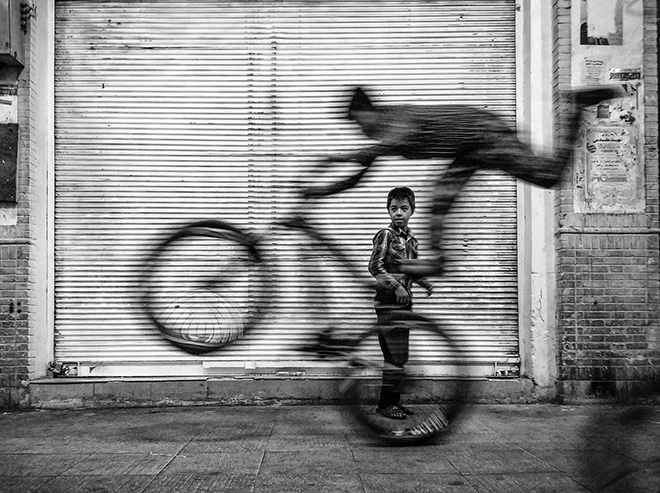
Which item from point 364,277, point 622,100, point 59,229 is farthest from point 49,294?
point 622,100

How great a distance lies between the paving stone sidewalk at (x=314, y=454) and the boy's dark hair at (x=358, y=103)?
290 cm

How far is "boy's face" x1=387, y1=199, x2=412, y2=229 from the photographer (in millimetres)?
5289

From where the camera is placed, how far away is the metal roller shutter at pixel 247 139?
6.88 meters

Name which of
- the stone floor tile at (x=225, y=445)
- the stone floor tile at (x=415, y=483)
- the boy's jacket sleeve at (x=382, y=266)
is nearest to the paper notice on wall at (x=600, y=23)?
the boy's jacket sleeve at (x=382, y=266)

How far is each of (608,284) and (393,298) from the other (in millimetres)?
2637

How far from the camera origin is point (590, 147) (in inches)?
262

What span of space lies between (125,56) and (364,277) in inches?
126

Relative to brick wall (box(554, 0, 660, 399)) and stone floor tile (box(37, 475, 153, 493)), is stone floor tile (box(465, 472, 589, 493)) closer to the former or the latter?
stone floor tile (box(37, 475, 153, 493))

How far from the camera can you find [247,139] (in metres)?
6.98

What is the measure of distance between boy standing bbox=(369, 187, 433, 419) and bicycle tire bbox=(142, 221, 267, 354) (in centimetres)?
196

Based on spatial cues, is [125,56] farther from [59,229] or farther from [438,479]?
[438,479]

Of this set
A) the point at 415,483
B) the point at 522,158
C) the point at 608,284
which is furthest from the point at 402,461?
the point at 608,284

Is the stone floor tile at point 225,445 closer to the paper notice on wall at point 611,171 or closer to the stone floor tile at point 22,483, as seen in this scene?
the stone floor tile at point 22,483

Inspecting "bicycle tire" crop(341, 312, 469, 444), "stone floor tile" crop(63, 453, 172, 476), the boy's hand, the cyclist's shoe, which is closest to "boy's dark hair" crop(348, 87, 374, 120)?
the cyclist's shoe
